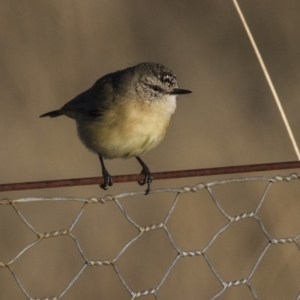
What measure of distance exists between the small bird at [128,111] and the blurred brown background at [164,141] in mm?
1026

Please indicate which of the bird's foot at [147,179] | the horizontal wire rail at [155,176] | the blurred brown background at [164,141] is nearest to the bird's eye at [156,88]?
the bird's foot at [147,179]

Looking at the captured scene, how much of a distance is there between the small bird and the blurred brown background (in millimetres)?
1026

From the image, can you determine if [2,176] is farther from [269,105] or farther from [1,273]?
[269,105]

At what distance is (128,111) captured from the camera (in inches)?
141

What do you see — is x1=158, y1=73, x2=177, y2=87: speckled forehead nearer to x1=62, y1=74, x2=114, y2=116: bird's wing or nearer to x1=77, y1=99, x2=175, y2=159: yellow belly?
x1=77, y1=99, x2=175, y2=159: yellow belly

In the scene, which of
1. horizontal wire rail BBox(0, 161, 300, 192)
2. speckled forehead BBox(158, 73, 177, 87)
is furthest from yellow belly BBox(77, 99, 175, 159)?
horizontal wire rail BBox(0, 161, 300, 192)

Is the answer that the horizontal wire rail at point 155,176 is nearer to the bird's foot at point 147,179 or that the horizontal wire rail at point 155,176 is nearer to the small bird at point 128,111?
the bird's foot at point 147,179

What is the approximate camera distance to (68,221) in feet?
15.6

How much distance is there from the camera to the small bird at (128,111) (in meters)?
A: 3.55

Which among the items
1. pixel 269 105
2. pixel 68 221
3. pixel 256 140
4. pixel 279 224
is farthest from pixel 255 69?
pixel 68 221

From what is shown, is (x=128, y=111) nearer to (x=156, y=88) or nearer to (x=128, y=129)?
(x=128, y=129)

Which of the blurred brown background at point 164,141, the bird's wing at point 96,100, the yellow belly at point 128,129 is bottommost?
the blurred brown background at point 164,141

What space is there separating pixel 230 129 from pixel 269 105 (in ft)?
1.68

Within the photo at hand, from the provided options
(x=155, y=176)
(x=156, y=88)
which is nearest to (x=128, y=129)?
(x=156, y=88)
